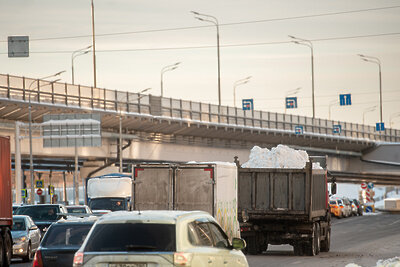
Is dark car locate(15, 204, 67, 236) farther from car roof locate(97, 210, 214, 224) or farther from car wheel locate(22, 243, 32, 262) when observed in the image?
car roof locate(97, 210, 214, 224)

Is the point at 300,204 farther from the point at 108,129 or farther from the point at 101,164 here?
Result: the point at 101,164

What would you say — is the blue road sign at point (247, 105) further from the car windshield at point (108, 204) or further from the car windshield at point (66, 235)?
the car windshield at point (66, 235)

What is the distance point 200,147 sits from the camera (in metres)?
78.4

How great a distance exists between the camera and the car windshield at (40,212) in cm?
3187

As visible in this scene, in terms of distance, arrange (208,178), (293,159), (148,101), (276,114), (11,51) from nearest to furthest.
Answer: (208,178)
(293,159)
(11,51)
(148,101)
(276,114)

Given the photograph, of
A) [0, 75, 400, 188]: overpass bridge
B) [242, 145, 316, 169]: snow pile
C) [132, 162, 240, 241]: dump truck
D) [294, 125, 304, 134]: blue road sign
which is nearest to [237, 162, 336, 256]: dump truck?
[242, 145, 316, 169]: snow pile

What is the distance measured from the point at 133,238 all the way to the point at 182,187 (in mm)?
13348

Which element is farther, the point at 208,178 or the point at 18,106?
the point at 18,106

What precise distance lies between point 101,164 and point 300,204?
5224 cm

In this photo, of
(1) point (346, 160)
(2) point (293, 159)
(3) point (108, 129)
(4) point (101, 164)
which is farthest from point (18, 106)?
(1) point (346, 160)

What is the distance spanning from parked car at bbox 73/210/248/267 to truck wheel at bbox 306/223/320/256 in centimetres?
1706

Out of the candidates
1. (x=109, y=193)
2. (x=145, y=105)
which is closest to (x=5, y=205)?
(x=109, y=193)

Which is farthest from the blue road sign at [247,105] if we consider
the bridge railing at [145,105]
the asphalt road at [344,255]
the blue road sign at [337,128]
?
the asphalt road at [344,255]

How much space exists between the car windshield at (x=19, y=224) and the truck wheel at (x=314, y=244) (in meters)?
8.21
